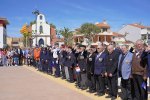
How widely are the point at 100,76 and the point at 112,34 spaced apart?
242 feet

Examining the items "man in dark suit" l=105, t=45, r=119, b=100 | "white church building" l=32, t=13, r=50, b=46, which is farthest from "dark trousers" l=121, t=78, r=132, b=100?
"white church building" l=32, t=13, r=50, b=46

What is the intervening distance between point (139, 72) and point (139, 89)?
1.75ft

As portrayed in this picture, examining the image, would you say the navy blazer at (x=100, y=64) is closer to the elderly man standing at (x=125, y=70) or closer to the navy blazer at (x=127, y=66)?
the elderly man standing at (x=125, y=70)

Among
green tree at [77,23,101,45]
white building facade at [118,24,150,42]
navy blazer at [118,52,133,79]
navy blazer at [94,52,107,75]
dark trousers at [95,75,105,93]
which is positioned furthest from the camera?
white building facade at [118,24,150,42]

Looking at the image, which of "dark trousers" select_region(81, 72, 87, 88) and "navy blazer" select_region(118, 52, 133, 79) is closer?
"navy blazer" select_region(118, 52, 133, 79)

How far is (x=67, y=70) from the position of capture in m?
17.0

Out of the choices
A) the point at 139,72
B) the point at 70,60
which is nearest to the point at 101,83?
the point at 139,72

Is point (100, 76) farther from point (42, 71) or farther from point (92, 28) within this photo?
point (92, 28)

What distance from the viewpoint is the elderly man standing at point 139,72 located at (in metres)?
9.53

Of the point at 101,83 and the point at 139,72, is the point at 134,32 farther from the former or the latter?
the point at 139,72

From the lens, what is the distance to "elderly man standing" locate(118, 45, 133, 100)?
1048 centimetres

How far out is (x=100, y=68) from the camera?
472 inches

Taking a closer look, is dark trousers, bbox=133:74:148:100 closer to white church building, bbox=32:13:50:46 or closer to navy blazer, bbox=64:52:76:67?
navy blazer, bbox=64:52:76:67

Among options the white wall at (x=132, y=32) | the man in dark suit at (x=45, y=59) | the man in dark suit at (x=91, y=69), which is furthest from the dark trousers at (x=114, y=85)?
the white wall at (x=132, y=32)
